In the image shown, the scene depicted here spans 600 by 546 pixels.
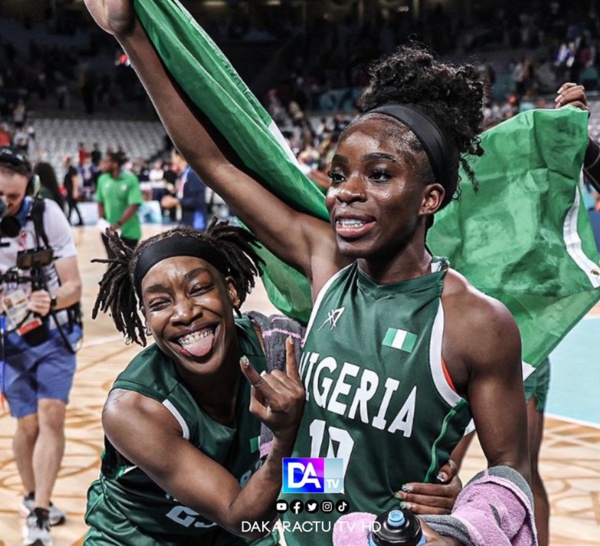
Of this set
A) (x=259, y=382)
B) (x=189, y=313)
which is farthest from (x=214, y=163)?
(x=259, y=382)

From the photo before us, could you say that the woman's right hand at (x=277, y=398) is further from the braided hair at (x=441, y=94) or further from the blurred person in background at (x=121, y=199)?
the blurred person in background at (x=121, y=199)

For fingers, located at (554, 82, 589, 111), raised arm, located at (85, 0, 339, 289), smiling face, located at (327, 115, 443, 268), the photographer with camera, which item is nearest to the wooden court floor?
the photographer with camera

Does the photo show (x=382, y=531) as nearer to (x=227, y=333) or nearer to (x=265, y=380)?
(x=265, y=380)

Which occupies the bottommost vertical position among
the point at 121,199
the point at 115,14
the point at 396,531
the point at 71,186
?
the point at 71,186

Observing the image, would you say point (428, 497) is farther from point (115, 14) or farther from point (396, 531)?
point (115, 14)

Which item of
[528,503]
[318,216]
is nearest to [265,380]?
[528,503]

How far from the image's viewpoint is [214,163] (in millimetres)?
2000

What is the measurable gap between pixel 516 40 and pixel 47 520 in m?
18.0

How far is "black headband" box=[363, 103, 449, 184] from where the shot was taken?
5.21 feet

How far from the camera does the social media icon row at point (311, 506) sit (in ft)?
5.18

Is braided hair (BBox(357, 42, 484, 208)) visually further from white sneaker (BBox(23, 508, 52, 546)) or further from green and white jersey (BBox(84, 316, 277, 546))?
white sneaker (BBox(23, 508, 52, 546))

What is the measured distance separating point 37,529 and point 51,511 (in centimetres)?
24

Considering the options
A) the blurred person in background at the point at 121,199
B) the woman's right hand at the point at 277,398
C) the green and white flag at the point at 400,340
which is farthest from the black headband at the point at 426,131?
the blurred person in background at the point at 121,199

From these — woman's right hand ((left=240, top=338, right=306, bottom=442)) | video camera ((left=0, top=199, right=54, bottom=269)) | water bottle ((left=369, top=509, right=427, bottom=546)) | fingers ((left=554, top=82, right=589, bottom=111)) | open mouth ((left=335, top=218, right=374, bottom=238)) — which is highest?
fingers ((left=554, top=82, right=589, bottom=111))
